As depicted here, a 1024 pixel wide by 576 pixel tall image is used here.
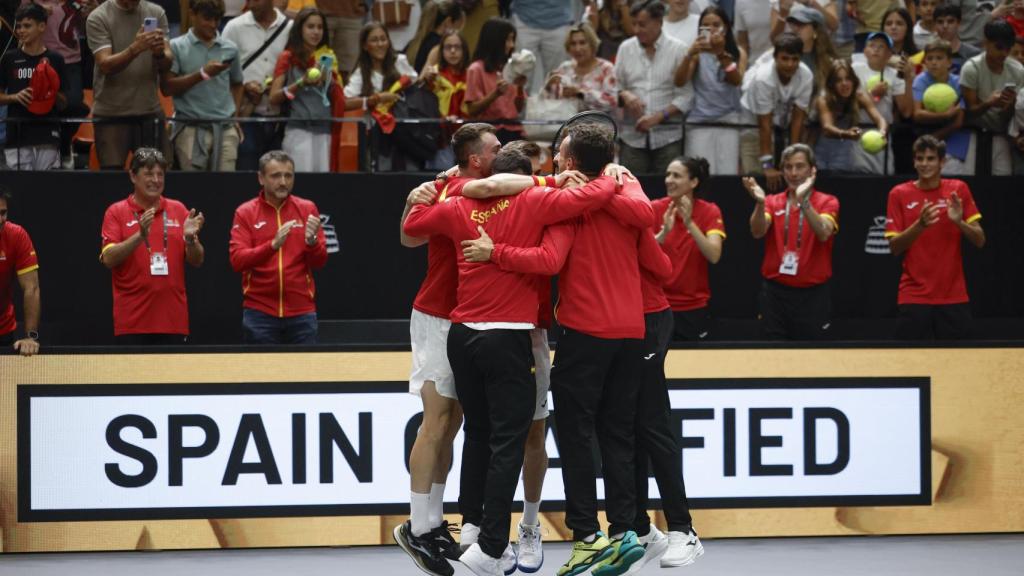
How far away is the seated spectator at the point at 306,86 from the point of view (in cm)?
1070

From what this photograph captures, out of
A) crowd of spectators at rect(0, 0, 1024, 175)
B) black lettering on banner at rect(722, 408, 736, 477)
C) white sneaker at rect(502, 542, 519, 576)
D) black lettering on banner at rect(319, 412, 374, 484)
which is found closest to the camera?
white sneaker at rect(502, 542, 519, 576)

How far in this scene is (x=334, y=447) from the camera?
25.8 feet

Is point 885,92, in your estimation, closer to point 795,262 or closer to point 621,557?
point 795,262

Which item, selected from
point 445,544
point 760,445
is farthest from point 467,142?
point 760,445

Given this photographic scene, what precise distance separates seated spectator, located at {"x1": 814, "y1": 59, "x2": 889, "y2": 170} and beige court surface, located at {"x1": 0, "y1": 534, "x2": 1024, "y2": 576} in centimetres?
419

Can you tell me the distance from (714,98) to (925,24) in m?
2.89

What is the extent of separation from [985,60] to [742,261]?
107 inches

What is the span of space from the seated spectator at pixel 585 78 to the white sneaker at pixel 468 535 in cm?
488

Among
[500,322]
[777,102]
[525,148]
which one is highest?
[777,102]

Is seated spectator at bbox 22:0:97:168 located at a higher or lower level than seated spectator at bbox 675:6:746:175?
higher

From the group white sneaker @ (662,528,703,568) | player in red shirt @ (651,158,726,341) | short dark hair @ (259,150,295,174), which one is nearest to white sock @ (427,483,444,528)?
white sneaker @ (662,528,703,568)

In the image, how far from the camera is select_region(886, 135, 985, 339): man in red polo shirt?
1000cm

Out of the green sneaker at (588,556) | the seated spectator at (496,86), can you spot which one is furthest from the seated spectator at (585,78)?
the green sneaker at (588,556)

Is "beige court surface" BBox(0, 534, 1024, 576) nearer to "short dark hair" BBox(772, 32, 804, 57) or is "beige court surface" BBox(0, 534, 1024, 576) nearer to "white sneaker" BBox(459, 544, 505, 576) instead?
"white sneaker" BBox(459, 544, 505, 576)
